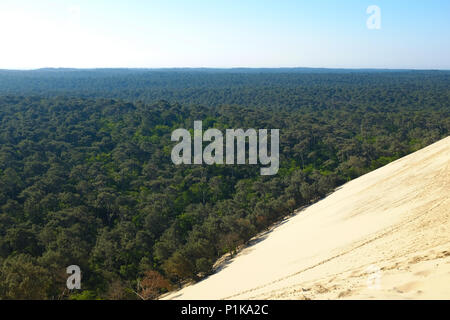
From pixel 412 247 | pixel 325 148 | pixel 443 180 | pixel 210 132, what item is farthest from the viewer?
pixel 210 132

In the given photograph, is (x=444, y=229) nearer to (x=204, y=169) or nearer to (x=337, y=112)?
(x=204, y=169)

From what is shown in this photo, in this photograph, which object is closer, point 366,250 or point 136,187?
point 366,250

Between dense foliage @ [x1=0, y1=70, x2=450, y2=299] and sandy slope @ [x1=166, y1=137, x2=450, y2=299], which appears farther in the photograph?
dense foliage @ [x1=0, y1=70, x2=450, y2=299]

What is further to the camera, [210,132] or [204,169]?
[210,132]

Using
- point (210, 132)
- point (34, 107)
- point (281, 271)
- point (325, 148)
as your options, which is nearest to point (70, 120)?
point (34, 107)

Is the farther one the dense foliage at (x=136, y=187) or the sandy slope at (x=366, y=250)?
the dense foliage at (x=136, y=187)
